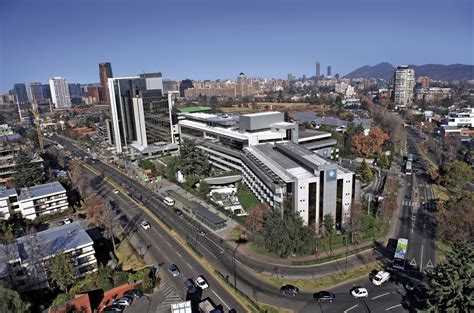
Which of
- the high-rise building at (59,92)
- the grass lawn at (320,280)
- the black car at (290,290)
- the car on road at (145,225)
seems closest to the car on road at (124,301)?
the grass lawn at (320,280)

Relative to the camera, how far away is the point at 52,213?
31.6 meters

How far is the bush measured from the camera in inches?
690

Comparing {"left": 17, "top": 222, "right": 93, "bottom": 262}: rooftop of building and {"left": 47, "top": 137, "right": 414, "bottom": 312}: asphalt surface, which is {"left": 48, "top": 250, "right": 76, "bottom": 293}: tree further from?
{"left": 47, "top": 137, "right": 414, "bottom": 312}: asphalt surface

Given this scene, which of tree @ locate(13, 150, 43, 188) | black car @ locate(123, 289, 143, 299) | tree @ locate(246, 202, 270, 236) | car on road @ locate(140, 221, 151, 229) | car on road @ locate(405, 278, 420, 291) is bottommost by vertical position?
car on road @ locate(405, 278, 420, 291)

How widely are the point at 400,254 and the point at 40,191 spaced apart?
33.5m

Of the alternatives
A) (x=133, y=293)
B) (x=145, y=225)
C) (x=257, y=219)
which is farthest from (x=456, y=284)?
(x=145, y=225)

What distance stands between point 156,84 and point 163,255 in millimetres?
37931

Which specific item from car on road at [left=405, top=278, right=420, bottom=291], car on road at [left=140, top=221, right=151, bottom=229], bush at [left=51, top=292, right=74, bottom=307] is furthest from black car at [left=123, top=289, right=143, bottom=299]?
car on road at [left=405, top=278, right=420, bottom=291]

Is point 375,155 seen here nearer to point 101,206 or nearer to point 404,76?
point 101,206

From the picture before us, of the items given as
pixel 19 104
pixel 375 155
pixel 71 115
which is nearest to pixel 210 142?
pixel 375 155

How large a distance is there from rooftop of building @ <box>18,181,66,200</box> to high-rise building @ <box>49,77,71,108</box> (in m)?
113

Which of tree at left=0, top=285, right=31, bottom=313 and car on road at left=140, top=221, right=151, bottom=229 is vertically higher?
tree at left=0, top=285, right=31, bottom=313

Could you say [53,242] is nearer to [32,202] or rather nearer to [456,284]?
[32,202]

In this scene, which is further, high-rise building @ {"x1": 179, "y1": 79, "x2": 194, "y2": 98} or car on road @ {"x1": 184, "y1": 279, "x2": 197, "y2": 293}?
high-rise building @ {"x1": 179, "y1": 79, "x2": 194, "y2": 98}
